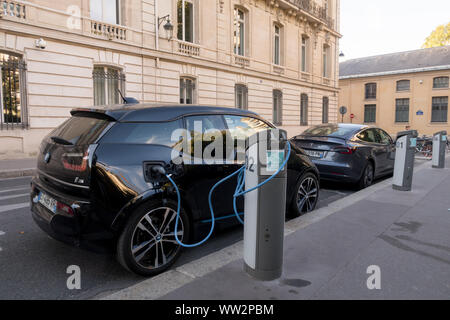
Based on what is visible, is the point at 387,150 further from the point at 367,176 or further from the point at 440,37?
the point at 440,37

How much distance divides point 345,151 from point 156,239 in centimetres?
499

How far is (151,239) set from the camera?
3018 millimetres

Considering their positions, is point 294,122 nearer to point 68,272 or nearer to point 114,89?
point 114,89

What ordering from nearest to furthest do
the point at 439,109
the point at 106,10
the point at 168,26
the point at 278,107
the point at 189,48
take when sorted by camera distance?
the point at 106,10 → the point at 168,26 → the point at 189,48 → the point at 278,107 → the point at 439,109

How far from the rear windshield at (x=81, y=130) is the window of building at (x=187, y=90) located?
44.7 feet

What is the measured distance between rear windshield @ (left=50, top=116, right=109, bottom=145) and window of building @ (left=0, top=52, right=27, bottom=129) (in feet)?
32.4

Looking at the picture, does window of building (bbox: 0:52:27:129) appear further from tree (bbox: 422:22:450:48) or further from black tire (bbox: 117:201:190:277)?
tree (bbox: 422:22:450:48)

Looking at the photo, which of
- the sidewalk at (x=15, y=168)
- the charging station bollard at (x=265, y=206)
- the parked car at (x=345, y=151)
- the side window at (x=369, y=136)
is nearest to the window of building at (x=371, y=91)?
the side window at (x=369, y=136)

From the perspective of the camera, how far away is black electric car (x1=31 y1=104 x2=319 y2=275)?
2.78 m

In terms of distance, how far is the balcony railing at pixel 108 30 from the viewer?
13484mm

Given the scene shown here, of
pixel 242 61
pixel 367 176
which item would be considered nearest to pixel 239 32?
pixel 242 61
